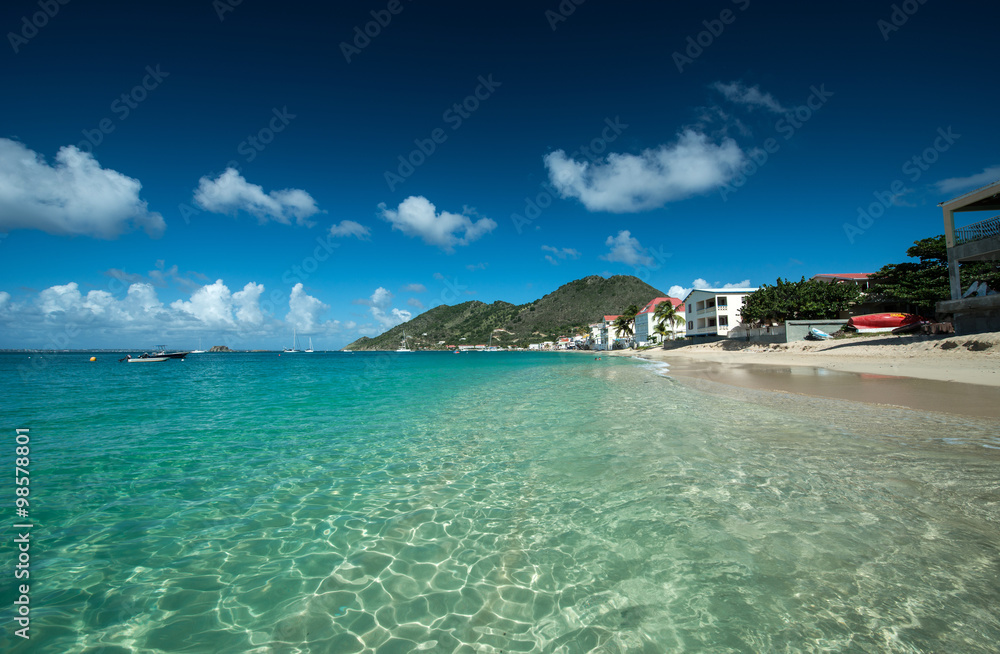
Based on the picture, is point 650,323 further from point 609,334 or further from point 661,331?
point 609,334

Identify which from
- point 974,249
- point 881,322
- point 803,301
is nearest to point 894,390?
point 974,249

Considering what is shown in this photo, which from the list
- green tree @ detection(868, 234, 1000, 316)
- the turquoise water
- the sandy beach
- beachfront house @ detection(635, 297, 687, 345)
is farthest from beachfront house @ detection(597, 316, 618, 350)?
the turquoise water

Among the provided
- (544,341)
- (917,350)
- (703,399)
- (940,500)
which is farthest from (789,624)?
(544,341)

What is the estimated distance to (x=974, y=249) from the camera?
2439 centimetres

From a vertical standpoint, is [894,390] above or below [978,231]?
below

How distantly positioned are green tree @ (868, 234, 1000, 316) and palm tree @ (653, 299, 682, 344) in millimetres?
35241

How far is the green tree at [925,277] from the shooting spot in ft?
126

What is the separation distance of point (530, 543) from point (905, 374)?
26152mm

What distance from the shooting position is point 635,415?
13219 mm

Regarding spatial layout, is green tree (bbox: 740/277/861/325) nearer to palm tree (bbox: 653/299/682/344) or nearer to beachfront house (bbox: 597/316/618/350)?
palm tree (bbox: 653/299/682/344)

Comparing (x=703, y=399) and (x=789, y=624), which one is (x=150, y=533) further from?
(x=703, y=399)

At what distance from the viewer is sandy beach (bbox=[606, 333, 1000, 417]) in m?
14.1

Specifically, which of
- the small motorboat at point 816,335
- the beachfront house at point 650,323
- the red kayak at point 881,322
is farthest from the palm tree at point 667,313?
the red kayak at point 881,322

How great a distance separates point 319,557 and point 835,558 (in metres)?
5.83
